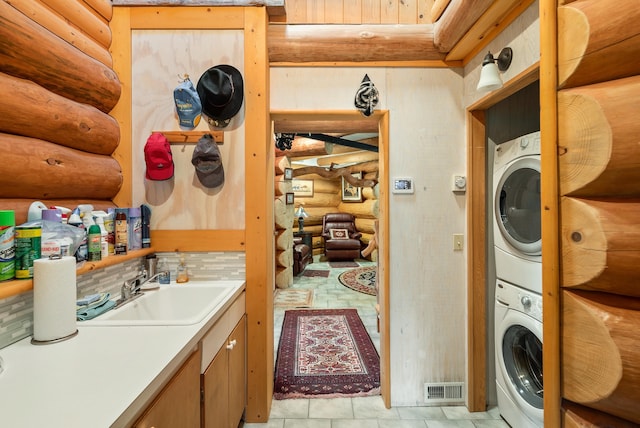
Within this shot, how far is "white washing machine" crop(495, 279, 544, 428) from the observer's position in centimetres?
157

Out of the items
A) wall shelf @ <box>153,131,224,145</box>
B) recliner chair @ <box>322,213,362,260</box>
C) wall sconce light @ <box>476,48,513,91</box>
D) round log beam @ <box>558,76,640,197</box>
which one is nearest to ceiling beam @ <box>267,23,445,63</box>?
wall sconce light @ <box>476,48,513,91</box>

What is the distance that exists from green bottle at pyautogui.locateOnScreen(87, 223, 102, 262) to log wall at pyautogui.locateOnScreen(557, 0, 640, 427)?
196 cm

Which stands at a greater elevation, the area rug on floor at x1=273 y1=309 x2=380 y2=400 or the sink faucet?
the sink faucet

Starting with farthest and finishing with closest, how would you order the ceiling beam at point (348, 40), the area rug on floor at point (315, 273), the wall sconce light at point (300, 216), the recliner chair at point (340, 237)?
the recliner chair at point (340, 237), the wall sconce light at point (300, 216), the area rug on floor at point (315, 273), the ceiling beam at point (348, 40)

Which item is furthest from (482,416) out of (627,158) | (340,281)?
(340,281)

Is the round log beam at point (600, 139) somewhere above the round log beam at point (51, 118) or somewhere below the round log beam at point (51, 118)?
below

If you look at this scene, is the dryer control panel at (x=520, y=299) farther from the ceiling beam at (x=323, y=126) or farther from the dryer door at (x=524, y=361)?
the ceiling beam at (x=323, y=126)

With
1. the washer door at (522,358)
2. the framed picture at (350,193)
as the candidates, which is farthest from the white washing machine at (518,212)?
the framed picture at (350,193)

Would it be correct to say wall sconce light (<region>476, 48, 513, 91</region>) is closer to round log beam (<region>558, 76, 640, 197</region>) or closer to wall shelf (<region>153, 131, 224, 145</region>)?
round log beam (<region>558, 76, 640, 197</region>)

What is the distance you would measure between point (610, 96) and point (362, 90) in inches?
56.1

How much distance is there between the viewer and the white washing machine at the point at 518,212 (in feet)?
5.19

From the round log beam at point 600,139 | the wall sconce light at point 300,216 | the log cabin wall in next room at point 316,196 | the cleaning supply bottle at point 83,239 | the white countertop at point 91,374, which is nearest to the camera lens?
the white countertop at point 91,374

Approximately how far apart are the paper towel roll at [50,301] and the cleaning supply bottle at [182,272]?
2.46 feet

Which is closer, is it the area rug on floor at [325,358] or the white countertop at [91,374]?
the white countertop at [91,374]
